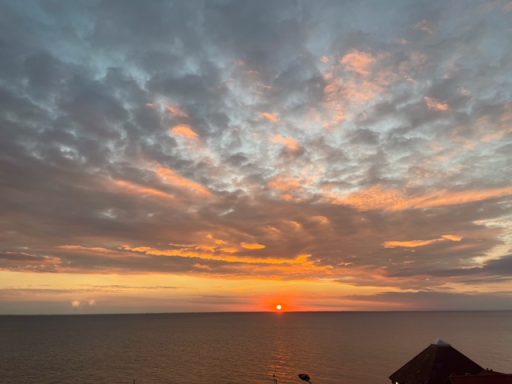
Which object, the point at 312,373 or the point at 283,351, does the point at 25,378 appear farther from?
the point at 283,351

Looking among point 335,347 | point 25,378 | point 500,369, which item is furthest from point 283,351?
point 25,378

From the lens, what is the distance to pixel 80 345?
15600 cm

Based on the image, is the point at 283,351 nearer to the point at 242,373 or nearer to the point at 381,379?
the point at 242,373

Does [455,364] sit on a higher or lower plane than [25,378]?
higher

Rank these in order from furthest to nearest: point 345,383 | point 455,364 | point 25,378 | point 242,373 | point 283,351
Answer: point 283,351
point 242,373
point 25,378
point 345,383
point 455,364

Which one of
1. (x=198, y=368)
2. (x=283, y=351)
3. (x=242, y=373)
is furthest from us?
(x=283, y=351)

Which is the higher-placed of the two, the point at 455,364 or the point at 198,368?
the point at 455,364

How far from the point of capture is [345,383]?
83.8 m

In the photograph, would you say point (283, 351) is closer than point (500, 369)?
No

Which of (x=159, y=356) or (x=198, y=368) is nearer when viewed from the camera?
(x=198, y=368)

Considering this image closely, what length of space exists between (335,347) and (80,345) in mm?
98503

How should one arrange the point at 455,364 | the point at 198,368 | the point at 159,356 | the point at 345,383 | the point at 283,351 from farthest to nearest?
the point at 283,351
the point at 159,356
the point at 198,368
the point at 345,383
the point at 455,364

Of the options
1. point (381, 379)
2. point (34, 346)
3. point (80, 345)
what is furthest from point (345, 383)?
point (34, 346)

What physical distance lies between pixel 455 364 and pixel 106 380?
72922 millimetres
